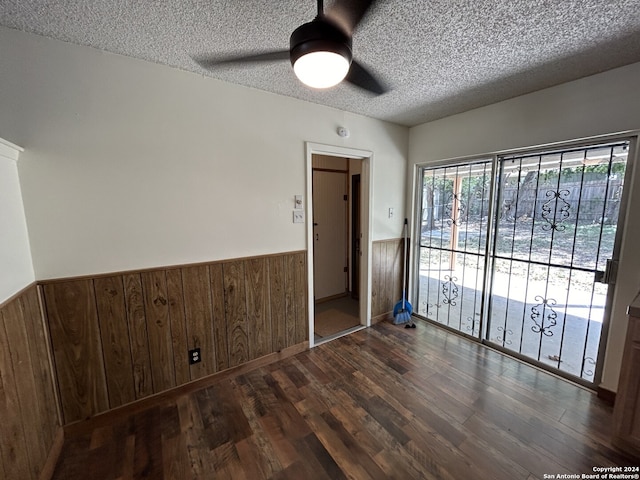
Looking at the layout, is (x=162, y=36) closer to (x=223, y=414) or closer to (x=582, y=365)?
(x=223, y=414)

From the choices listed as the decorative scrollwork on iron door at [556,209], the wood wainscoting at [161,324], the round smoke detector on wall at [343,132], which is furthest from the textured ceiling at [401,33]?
the wood wainscoting at [161,324]

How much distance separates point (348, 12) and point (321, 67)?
0.25 metres

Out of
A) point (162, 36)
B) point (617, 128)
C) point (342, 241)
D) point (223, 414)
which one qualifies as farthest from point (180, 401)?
point (617, 128)

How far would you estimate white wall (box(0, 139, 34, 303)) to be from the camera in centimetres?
125

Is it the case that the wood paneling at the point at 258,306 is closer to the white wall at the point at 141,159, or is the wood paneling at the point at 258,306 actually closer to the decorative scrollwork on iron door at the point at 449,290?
the white wall at the point at 141,159

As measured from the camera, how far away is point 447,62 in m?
1.80

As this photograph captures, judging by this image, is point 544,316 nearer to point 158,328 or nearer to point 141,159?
point 158,328

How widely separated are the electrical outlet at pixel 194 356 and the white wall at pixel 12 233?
3.62 feet

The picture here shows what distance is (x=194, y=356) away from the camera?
210 cm

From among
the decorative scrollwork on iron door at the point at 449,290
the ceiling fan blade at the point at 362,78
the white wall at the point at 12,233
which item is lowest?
the decorative scrollwork on iron door at the point at 449,290

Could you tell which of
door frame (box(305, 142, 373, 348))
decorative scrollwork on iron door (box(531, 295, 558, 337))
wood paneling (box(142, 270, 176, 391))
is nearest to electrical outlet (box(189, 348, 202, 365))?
wood paneling (box(142, 270, 176, 391))

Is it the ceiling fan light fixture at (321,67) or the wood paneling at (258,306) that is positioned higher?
the ceiling fan light fixture at (321,67)

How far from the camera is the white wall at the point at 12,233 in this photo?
4.09 feet

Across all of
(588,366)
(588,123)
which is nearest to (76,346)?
(588,366)
